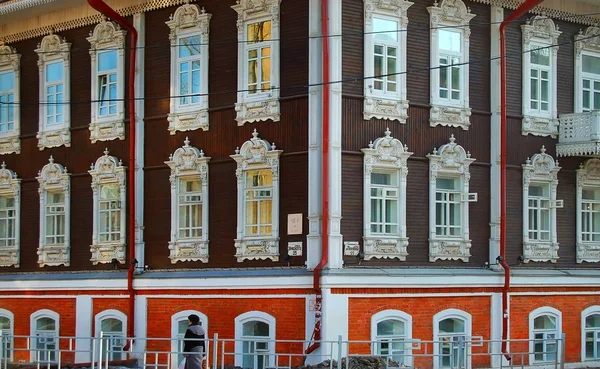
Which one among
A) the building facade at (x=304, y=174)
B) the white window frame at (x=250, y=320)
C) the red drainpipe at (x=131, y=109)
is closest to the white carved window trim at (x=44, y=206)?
the building facade at (x=304, y=174)

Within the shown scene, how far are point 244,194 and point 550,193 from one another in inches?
320

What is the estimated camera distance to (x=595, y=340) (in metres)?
32.8

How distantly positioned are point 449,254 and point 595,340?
542 centimetres

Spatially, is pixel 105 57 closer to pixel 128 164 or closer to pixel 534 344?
pixel 128 164

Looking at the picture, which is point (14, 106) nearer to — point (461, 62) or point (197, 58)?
point (197, 58)

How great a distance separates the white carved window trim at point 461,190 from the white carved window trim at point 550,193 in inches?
73.1

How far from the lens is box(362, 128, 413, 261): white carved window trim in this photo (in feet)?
93.8

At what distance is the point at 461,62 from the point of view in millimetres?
30641

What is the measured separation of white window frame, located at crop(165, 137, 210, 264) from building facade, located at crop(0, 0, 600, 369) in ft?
0.21

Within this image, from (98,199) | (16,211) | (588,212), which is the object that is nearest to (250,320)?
(98,199)

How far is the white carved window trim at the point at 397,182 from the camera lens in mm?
28578

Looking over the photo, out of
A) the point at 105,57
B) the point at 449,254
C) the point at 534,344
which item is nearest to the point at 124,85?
the point at 105,57

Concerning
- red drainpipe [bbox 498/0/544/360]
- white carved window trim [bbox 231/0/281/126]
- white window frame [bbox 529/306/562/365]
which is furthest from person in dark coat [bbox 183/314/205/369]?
white window frame [bbox 529/306/562/365]

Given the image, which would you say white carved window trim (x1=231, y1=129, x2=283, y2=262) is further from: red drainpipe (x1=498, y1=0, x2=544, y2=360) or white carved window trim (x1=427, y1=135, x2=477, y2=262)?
red drainpipe (x1=498, y1=0, x2=544, y2=360)
